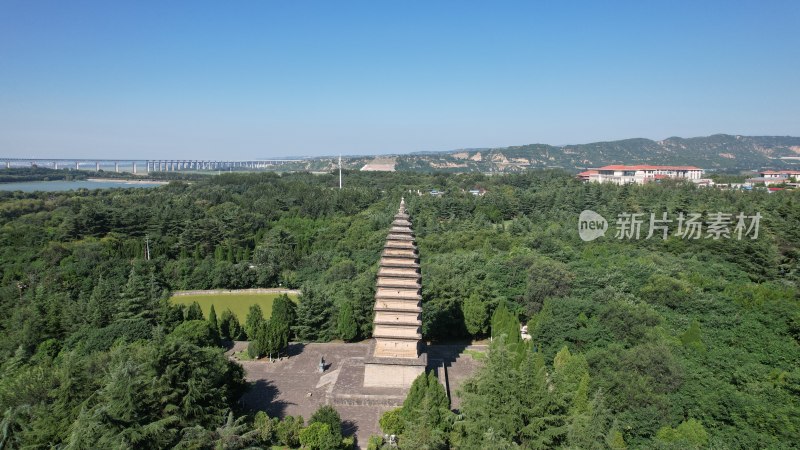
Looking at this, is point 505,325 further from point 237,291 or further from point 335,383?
point 237,291

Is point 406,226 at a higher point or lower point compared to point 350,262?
higher

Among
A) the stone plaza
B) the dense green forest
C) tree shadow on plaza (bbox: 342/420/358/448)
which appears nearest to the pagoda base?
the stone plaza

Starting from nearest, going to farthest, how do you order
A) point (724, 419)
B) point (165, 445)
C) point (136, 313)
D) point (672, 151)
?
point (165, 445) < point (724, 419) < point (136, 313) < point (672, 151)

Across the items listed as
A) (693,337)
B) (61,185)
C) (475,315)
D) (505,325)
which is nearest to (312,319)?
(475,315)

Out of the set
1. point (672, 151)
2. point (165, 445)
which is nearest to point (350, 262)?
point (165, 445)

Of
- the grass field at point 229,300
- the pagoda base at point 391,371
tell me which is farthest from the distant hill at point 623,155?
the pagoda base at point 391,371

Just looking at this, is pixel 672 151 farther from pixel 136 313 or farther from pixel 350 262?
pixel 136 313
